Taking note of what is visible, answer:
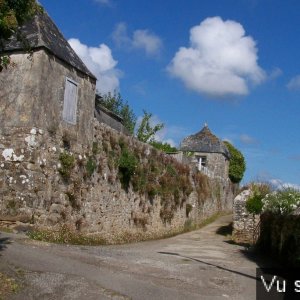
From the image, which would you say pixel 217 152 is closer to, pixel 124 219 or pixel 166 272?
pixel 124 219

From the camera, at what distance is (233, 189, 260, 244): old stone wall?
2103cm

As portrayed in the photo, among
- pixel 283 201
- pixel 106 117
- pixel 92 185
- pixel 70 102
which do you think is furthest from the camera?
pixel 106 117

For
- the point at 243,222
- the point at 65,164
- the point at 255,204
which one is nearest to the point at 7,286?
the point at 65,164

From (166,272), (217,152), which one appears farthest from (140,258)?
(217,152)

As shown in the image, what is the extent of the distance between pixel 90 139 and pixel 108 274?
7.42 m

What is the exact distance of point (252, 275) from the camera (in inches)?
445

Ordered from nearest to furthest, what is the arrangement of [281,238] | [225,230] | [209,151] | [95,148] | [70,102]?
[281,238] → [70,102] → [95,148] → [225,230] → [209,151]

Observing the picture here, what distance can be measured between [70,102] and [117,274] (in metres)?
7.22

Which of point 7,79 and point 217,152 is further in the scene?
point 217,152

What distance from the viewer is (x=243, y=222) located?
2144 centimetres

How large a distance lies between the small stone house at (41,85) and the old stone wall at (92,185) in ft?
0.97

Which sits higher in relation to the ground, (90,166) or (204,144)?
(204,144)

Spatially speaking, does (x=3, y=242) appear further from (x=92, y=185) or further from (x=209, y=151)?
(x=209, y=151)

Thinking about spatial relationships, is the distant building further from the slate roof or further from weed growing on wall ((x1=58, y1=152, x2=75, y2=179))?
the slate roof
